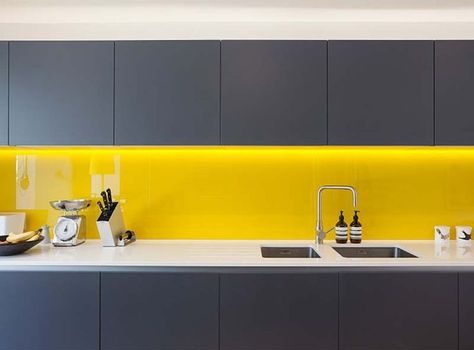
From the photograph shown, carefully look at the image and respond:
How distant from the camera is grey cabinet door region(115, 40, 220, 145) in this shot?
2078 millimetres

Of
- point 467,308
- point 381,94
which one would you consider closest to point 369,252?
point 467,308

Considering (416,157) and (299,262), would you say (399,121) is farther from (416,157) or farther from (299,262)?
(299,262)

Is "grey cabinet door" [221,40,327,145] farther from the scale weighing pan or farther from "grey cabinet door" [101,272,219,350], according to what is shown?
the scale weighing pan

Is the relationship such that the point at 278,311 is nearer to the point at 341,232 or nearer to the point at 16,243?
the point at 341,232

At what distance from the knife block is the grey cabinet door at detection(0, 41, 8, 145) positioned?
0.71 metres

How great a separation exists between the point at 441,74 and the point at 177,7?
171 cm

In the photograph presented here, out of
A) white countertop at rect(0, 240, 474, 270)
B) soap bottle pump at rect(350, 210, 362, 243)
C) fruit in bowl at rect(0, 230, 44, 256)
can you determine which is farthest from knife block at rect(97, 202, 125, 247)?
soap bottle pump at rect(350, 210, 362, 243)

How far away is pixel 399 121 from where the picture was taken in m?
2.06

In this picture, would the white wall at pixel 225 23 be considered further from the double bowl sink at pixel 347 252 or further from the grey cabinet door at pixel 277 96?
the double bowl sink at pixel 347 252

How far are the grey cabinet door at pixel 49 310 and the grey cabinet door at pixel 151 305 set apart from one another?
3.0 inches

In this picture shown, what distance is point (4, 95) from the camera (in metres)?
2.10

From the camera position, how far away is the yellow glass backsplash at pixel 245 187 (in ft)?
7.95

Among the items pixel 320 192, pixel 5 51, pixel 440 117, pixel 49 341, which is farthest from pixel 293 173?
pixel 5 51

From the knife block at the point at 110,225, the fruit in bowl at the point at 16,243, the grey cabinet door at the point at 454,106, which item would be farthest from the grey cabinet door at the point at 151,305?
the grey cabinet door at the point at 454,106
